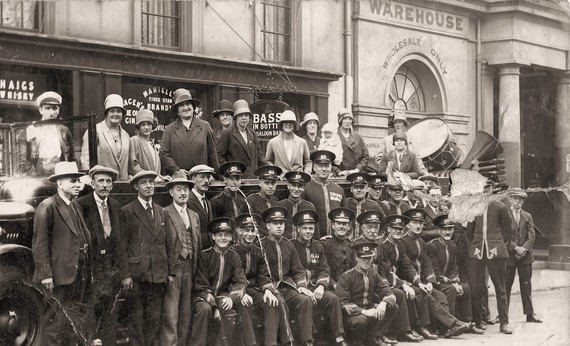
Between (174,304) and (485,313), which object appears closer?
(174,304)

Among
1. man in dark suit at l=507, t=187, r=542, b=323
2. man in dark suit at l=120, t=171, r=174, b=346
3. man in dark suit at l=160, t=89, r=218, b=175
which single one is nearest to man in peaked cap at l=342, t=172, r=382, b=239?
man in dark suit at l=160, t=89, r=218, b=175

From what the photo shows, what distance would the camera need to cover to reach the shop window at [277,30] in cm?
1299

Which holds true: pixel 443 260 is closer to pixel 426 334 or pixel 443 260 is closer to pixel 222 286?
pixel 426 334

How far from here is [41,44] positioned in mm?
9914

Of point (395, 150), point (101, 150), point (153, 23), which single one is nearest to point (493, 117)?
point (395, 150)

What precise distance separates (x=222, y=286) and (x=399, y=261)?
268 centimetres

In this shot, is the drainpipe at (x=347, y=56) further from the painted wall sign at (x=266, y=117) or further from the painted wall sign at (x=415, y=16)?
the painted wall sign at (x=266, y=117)

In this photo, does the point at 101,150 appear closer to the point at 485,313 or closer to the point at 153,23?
the point at 153,23

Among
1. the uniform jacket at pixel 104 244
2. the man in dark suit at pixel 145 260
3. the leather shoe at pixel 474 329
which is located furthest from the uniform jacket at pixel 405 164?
the uniform jacket at pixel 104 244

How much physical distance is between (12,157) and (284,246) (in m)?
2.80

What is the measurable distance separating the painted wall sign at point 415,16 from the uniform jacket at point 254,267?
24.4ft

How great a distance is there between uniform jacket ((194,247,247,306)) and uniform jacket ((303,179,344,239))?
5.38ft

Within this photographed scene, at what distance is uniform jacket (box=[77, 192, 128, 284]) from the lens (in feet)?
21.9

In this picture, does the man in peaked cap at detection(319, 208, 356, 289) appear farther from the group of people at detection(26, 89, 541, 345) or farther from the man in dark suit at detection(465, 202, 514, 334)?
the man in dark suit at detection(465, 202, 514, 334)
